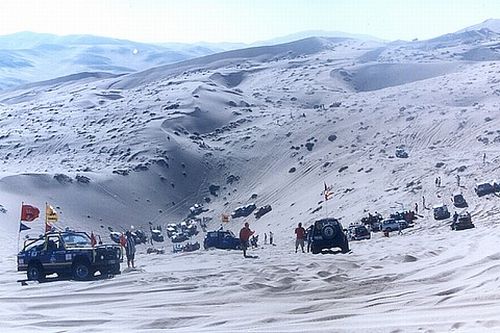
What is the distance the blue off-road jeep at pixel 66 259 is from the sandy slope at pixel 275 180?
0.78 metres

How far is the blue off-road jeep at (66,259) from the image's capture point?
66.0 feet

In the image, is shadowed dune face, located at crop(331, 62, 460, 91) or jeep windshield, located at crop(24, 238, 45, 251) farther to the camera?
shadowed dune face, located at crop(331, 62, 460, 91)

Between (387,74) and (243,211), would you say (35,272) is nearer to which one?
(243,211)

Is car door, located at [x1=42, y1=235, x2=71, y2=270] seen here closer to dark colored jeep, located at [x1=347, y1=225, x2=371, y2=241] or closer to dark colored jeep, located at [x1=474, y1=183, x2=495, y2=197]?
dark colored jeep, located at [x1=347, y1=225, x2=371, y2=241]

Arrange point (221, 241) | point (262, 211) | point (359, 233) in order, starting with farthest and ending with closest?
point (262, 211) → point (221, 241) → point (359, 233)

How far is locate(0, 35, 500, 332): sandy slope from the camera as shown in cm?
1309

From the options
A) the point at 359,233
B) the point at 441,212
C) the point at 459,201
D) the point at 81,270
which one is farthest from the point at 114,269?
the point at 459,201

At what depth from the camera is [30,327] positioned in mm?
12547

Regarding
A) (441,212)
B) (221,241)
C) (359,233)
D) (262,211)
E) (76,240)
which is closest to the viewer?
(76,240)

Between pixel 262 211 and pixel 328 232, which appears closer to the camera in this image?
pixel 328 232

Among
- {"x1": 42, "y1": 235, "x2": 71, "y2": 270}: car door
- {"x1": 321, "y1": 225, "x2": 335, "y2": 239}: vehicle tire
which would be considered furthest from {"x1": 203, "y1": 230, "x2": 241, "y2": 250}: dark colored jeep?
{"x1": 42, "y1": 235, "x2": 71, "y2": 270}: car door

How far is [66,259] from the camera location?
20.3 metres

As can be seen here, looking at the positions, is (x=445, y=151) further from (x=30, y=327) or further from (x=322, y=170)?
(x=30, y=327)

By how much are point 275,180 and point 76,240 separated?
132 feet
